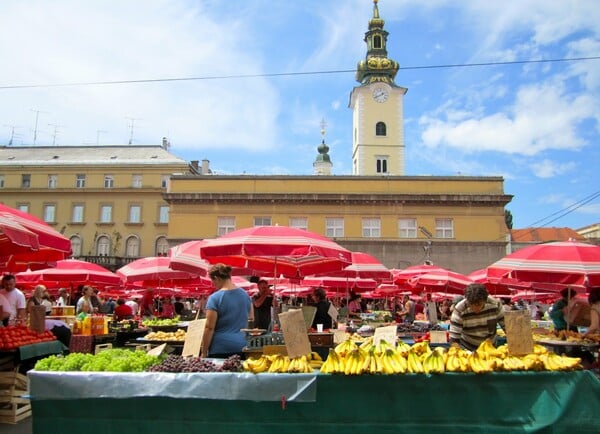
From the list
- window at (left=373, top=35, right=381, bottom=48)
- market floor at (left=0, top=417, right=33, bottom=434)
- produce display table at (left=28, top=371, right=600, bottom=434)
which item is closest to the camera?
produce display table at (left=28, top=371, right=600, bottom=434)

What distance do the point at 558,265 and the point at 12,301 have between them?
32.8 ft

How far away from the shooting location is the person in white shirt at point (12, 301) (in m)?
9.84

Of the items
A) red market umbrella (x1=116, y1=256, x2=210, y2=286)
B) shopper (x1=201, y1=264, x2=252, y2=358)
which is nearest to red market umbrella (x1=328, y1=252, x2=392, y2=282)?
red market umbrella (x1=116, y1=256, x2=210, y2=286)

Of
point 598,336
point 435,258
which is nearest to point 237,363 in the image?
point 598,336

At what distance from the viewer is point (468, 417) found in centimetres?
495

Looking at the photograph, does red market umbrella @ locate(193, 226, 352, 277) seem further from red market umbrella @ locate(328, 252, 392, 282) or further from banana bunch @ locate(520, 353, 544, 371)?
red market umbrella @ locate(328, 252, 392, 282)

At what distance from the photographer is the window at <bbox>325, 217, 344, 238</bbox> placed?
139ft

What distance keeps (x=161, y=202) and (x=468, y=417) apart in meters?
53.4

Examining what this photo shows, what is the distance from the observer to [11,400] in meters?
7.06

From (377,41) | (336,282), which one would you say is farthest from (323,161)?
(336,282)

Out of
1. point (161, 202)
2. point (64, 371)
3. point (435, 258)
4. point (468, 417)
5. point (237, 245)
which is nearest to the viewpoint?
point (468, 417)

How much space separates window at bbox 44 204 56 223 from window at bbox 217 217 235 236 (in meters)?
23.9

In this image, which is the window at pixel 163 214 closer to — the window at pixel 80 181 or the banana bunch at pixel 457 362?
the window at pixel 80 181

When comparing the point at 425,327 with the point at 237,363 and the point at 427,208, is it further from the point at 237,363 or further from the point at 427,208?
the point at 427,208
